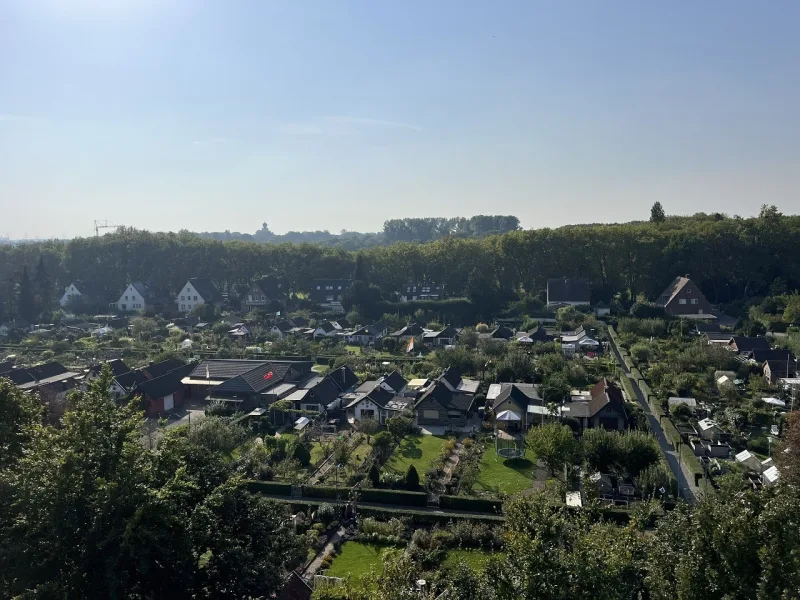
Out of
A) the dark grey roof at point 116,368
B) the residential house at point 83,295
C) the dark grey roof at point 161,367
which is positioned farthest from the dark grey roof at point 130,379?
the residential house at point 83,295

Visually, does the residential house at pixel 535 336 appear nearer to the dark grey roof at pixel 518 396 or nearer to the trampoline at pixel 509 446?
the dark grey roof at pixel 518 396

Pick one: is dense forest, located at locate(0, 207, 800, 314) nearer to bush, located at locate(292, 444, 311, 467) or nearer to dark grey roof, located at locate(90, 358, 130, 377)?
dark grey roof, located at locate(90, 358, 130, 377)

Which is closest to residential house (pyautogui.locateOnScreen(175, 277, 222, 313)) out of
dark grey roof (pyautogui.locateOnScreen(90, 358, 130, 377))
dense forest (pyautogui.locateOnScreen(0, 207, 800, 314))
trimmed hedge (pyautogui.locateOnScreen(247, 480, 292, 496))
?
dense forest (pyautogui.locateOnScreen(0, 207, 800, 314))

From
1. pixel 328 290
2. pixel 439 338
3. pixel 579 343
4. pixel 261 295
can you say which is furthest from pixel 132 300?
pixel 579 343

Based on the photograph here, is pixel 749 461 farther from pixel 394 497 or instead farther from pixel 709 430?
pixel 394 497

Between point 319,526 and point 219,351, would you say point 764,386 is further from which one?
point 219,351
